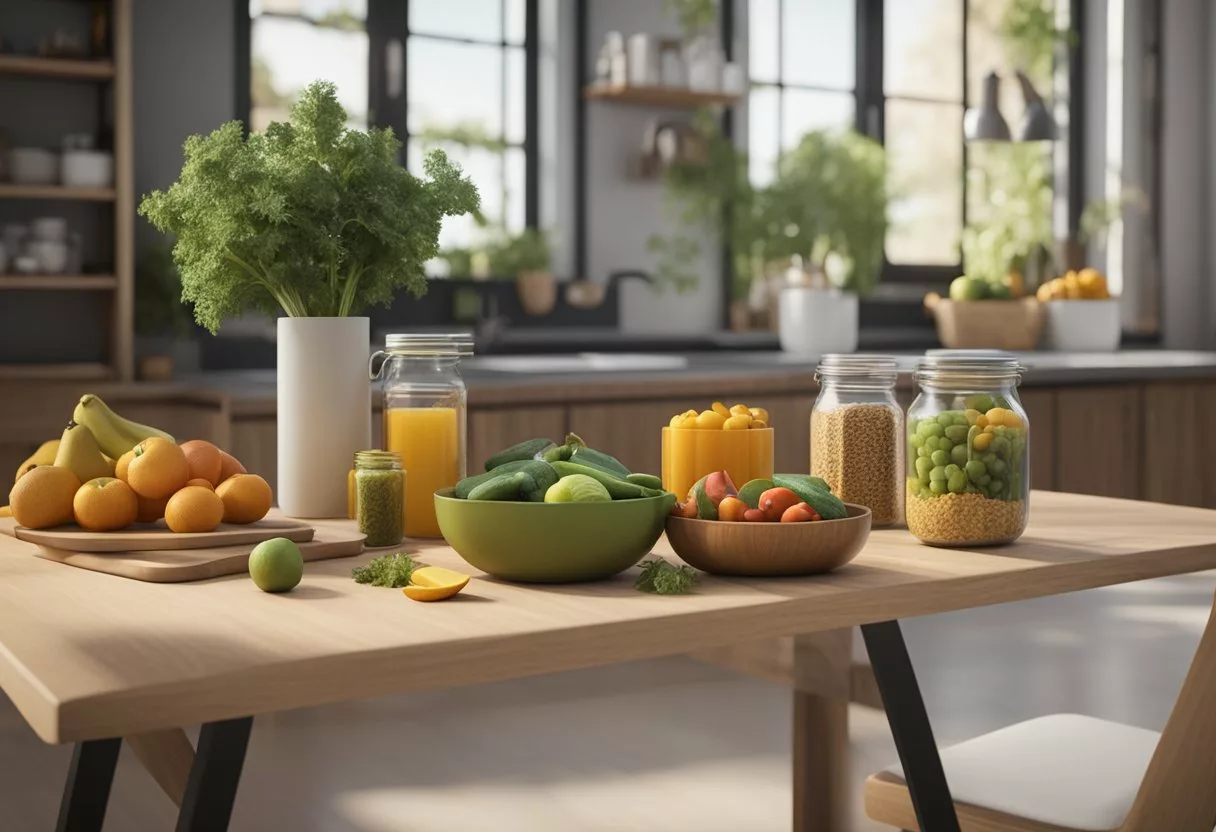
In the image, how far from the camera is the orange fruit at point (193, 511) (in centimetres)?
154

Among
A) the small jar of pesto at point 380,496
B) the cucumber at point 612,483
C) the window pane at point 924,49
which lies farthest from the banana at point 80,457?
the window pane at point 924,49

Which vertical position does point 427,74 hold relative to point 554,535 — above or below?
above

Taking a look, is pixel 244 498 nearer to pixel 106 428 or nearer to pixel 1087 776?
pixel 106 428

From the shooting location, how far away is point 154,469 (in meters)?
1.57

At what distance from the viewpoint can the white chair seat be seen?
1.56 meters

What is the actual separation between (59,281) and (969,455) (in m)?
3.11

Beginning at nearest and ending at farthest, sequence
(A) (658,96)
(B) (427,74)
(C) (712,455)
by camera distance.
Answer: (C) (712,455), (B) (427,74), (A) (658,96)

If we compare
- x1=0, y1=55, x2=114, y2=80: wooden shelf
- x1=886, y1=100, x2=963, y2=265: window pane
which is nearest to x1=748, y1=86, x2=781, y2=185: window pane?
x1=886, y1=100, x2=963, y2=265: window pane

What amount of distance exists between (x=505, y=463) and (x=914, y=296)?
4.69 meters

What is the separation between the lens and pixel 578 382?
4008 mm

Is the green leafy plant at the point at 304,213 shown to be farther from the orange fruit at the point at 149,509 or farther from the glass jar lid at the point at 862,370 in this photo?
the glass jar lid at the point at 862,370

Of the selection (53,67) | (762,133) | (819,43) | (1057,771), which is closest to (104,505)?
(1057,771)

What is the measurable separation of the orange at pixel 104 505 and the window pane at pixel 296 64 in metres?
3.12

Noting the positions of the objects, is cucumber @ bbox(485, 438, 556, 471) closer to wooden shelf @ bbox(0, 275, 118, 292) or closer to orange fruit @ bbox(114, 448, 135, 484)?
orange fruit @ bbox(114, 448, 135, 484)
